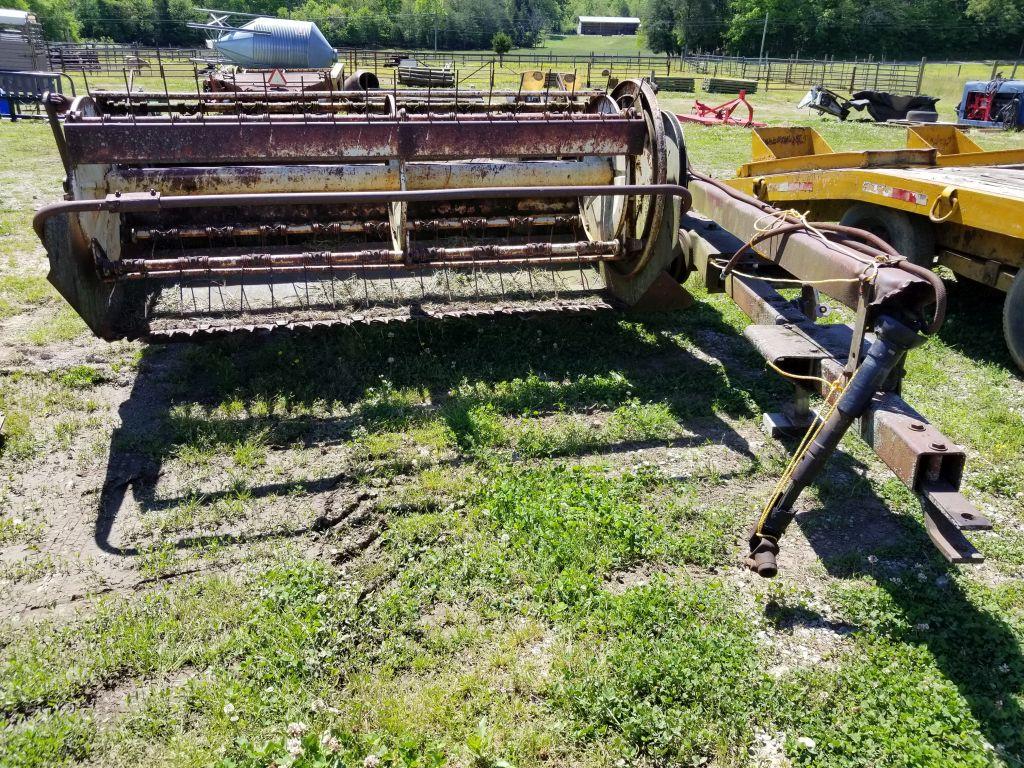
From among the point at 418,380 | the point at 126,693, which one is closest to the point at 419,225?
the point at 418,380

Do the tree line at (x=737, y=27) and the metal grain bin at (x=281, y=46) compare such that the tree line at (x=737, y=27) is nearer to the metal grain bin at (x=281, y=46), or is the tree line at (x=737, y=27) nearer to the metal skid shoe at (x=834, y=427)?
the metal grain bin at (x=281, y=46)

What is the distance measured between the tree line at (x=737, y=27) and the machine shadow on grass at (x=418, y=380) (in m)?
64.4

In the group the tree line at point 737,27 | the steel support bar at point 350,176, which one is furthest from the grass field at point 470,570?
the tree line at point 737,27

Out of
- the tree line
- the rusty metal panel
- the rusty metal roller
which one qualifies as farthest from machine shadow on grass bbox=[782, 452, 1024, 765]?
the tree line

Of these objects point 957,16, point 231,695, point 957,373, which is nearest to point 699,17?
point 957,16

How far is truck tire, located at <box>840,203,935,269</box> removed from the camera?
655 centimetres

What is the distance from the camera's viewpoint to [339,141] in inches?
208

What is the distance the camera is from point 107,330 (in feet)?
16.1

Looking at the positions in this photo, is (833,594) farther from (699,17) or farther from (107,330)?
(699,17)

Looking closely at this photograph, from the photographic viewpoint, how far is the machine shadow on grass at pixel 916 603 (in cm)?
291

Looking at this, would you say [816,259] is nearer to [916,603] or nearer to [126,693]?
[916,603]

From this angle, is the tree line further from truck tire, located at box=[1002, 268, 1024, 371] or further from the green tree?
truck tire, located at box=[1002, 268, 1024, 371]

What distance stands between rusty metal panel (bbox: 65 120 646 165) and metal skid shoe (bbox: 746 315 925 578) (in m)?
2.98

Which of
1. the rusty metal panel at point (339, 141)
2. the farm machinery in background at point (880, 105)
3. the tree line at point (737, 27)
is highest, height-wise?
the tree line at point (737, 27)
